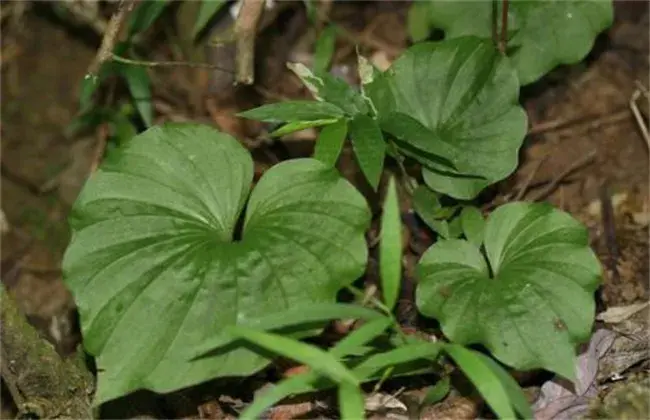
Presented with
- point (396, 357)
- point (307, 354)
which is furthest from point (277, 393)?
point (396, 357)

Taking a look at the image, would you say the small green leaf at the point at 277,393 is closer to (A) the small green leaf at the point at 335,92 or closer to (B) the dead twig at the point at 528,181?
(A) the small green leaf at the point at 335,92

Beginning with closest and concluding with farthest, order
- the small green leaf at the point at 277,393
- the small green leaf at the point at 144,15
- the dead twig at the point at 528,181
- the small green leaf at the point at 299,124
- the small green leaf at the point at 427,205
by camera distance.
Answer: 1. the small green leaf at the point at 277,393
2. the small green leaf at the point at 299,124
3. the small green leaf at the point at 427,205
4. the dead twig at the point at 528,181
5. the small green leaf at the point at 144,15

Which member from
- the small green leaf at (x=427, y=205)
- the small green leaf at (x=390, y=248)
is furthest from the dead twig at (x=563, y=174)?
the small green leaf at (x=390, y=248)

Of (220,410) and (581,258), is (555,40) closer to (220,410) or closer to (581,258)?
(581,258)

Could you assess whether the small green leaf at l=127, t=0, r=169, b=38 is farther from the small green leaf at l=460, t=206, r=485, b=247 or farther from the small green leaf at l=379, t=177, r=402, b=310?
the small green leaf at l=379, t=177, r=402, b=310

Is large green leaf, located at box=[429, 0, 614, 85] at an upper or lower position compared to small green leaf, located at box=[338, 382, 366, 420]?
upper

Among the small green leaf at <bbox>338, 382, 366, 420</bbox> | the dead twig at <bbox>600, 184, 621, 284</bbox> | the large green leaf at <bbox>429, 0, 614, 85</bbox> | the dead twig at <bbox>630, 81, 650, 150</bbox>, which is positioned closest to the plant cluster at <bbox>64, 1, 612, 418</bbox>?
the small green leaf at <bbox>338, 382, 366, 420</bbox>
